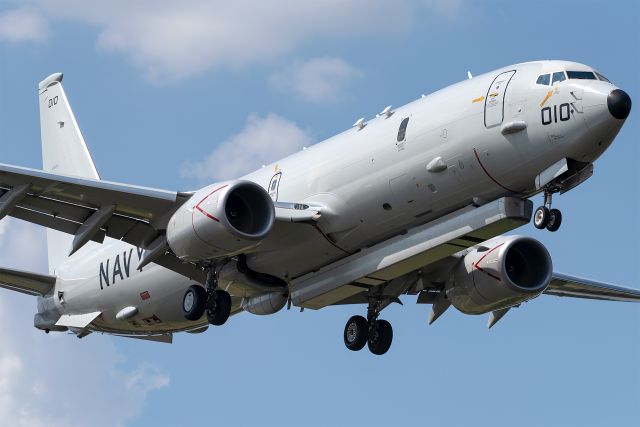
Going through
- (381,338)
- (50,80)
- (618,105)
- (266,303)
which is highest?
(50,80)

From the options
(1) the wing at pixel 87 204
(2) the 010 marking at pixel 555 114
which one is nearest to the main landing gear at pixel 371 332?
(1) the wing at pixel 87 204

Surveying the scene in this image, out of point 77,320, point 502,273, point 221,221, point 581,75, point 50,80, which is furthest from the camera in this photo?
point 50,80

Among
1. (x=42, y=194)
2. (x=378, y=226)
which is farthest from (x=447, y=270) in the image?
(x=42, y=194)

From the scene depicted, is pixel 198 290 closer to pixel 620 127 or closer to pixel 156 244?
pixel 156 244

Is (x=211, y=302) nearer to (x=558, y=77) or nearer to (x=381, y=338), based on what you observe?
(x=381, y=338)

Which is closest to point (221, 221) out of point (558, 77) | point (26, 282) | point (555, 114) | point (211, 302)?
point (211, 302)

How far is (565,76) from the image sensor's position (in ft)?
117

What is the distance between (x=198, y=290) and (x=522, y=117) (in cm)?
1103

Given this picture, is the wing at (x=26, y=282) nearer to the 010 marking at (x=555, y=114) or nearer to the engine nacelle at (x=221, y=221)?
the engine nacelle at (x=221, y=221)

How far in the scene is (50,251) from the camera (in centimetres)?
5088

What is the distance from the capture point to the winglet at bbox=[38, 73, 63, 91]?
55.6m

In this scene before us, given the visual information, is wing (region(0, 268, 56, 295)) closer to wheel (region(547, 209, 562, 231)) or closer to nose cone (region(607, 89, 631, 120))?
wheel (region(547, 209, 562, 231))

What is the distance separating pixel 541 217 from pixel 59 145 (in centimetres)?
2319

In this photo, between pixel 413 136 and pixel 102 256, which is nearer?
pixel 413 136
